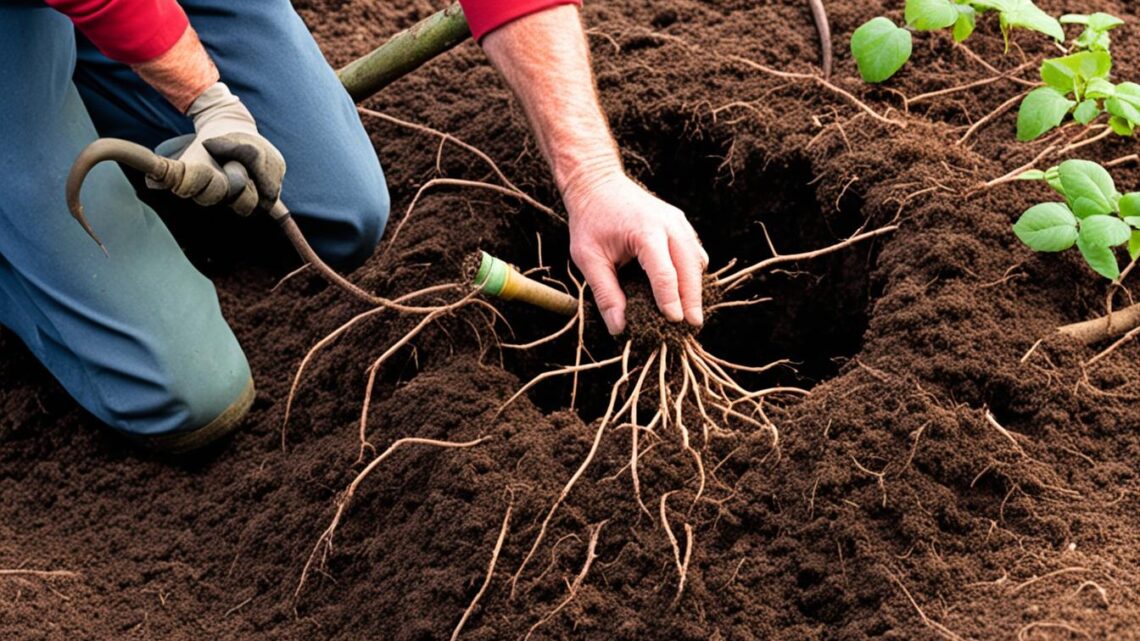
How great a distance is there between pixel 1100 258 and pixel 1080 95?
14.4 inches

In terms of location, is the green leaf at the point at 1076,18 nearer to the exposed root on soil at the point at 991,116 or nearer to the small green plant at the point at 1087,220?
the exposed root on soil at the point at 991,116

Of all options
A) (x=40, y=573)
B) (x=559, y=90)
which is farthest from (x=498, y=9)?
(x=40, y=573)

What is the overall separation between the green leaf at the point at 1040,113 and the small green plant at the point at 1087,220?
0.12m

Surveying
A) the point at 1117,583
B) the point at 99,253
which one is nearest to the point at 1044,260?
the point at 1117,583

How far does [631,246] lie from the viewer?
1764mm

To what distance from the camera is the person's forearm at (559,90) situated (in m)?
1.86

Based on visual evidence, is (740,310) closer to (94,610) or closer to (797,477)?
(797,477)

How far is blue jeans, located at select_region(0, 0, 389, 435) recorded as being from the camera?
2021 mm

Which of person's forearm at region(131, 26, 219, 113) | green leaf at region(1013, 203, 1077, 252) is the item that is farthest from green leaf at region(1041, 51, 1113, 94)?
person's forearm at region(131, 26, 219, 113)

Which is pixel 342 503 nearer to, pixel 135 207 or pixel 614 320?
→ pixel 614 320

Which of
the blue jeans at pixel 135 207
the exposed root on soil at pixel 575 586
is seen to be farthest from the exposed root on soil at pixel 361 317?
the exposed root on soil at pixel 575 586

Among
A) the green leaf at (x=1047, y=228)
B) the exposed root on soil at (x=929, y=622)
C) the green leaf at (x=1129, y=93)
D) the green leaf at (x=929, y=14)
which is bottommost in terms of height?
the exposed root on soil at (x=929, y=622)

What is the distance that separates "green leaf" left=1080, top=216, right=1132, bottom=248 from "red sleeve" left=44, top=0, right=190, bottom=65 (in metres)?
1.38

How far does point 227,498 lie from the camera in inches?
78.8
